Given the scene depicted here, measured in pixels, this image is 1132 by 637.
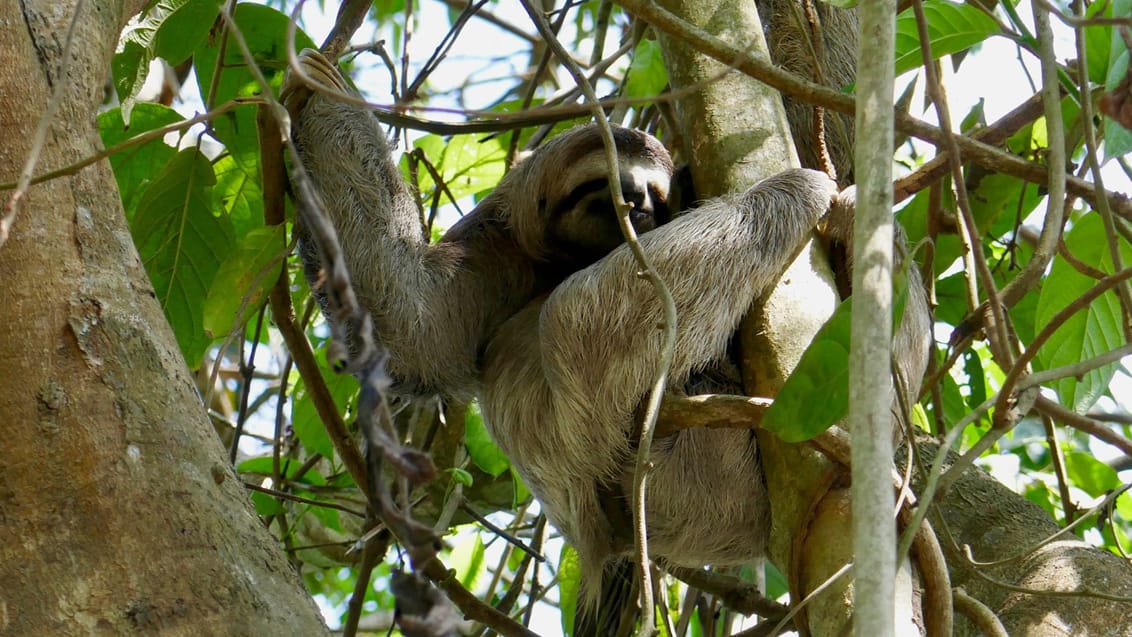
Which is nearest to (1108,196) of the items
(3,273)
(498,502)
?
(3,273)

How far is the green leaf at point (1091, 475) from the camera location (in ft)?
20.2

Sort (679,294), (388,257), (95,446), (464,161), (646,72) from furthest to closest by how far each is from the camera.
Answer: (464,161) → (646,72) → (388,257) → (679,294) → (95,446)

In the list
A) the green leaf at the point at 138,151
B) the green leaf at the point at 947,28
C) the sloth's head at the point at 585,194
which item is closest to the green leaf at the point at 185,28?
the green leaf at the point at 138,151

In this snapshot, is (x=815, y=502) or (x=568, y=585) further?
(x=568, y=585)

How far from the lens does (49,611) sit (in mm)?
2266

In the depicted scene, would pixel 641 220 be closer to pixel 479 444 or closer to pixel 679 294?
pixel 679 294

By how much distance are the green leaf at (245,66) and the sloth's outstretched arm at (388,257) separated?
0.72 ft

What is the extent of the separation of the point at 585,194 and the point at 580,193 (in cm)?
2

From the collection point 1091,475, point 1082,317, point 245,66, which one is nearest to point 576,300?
point 245,66

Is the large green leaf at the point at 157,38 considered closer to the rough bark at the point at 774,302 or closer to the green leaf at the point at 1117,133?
the rough bark at the point at 774,302

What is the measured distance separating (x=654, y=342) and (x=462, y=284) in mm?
1230

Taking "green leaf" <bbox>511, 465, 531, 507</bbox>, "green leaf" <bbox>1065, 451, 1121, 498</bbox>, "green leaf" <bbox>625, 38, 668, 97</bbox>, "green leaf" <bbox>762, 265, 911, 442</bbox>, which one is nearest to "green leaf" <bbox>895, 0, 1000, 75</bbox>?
"green leaf" <bbox>762, 265, 911, 442</bbox>

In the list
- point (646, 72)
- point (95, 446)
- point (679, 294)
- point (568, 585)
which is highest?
point (646, 72)

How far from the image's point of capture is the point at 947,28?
3385 mm
